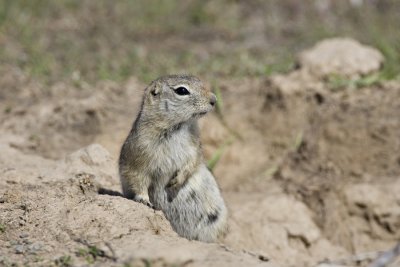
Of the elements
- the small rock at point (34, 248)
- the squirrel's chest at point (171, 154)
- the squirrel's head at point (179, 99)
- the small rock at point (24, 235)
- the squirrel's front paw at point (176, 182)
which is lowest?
the small rock at point (34, 248)

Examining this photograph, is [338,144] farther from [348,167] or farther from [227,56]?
[227,56]

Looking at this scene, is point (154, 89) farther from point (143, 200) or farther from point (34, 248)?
point (34, 248)

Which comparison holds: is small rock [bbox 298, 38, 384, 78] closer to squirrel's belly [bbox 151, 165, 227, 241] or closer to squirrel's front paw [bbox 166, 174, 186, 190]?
squirrel's belly [bbox 151, 165, 227, 241]

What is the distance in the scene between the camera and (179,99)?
5582 millimetres

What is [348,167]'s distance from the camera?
8.01 meters

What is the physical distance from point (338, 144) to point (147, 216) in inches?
145

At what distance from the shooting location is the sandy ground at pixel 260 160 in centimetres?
547

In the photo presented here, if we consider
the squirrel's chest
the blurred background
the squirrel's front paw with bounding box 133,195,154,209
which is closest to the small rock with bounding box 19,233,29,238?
the squirrel's front paw with bounding box 133,195,154,209

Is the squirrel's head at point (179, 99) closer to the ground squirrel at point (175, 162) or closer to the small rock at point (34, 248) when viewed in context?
the ground squirrel at point (175, 162)

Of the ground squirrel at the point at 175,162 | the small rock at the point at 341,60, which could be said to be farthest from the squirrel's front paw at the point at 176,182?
the small rock at the point at 341,60

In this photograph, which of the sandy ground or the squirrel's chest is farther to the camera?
the sandy ground

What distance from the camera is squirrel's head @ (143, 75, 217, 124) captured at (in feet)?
18.1

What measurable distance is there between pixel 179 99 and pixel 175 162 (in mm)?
520

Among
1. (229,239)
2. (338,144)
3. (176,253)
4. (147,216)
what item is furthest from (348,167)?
(176,253)
